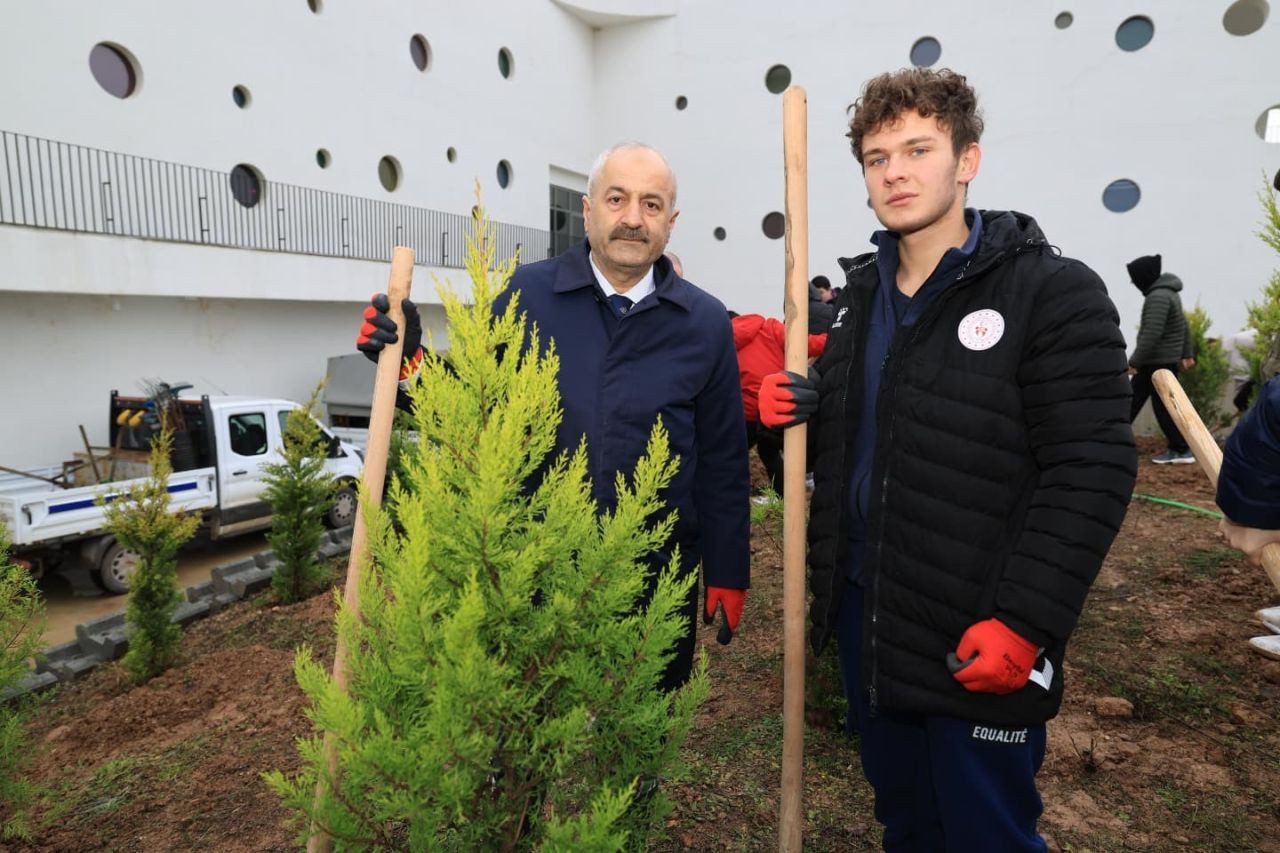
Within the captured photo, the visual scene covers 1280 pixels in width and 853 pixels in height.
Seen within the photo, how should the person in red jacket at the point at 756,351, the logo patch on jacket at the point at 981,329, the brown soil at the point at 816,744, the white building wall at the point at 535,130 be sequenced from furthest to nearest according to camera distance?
the white building wall at the point at 535,130
the person in red jacket at the point at 756,351
the brown soil at the point at 816,744
the logo patch on jacket at the point at 981,329

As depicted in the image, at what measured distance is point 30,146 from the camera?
10.2 metres

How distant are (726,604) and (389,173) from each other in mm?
16456

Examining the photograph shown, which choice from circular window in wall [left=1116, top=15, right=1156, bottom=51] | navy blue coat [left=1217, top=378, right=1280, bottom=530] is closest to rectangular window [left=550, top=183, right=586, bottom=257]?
circular window in wall [left=1116, top=15, right=1156, bottom=51]

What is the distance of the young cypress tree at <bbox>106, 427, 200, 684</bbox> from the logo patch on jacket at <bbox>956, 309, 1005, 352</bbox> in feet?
17.7

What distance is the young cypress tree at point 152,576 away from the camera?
203 inches

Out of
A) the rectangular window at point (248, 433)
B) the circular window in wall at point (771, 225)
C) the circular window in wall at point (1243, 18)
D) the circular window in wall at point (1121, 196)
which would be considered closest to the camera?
the rectangular window at point (248, 433)

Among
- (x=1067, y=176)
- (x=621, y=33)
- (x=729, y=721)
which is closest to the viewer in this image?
(x=729, y=721)

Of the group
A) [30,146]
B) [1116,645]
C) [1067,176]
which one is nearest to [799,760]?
[1116,645]

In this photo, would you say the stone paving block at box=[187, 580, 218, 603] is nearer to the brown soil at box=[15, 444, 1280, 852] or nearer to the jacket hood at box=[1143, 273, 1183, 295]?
the brown soil at box=[15, 444, 1280, 852]

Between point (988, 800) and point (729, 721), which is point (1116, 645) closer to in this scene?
point (729, 721)

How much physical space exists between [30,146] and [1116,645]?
1349 centimetres

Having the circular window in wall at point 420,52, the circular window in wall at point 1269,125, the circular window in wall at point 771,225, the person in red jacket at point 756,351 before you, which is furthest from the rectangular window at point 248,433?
the circular window in wall at point 1269,125

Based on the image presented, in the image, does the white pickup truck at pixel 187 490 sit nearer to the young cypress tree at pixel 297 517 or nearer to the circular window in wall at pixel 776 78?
the young cypress tree at pixel 297 517

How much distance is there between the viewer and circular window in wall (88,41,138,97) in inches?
Result: 442
